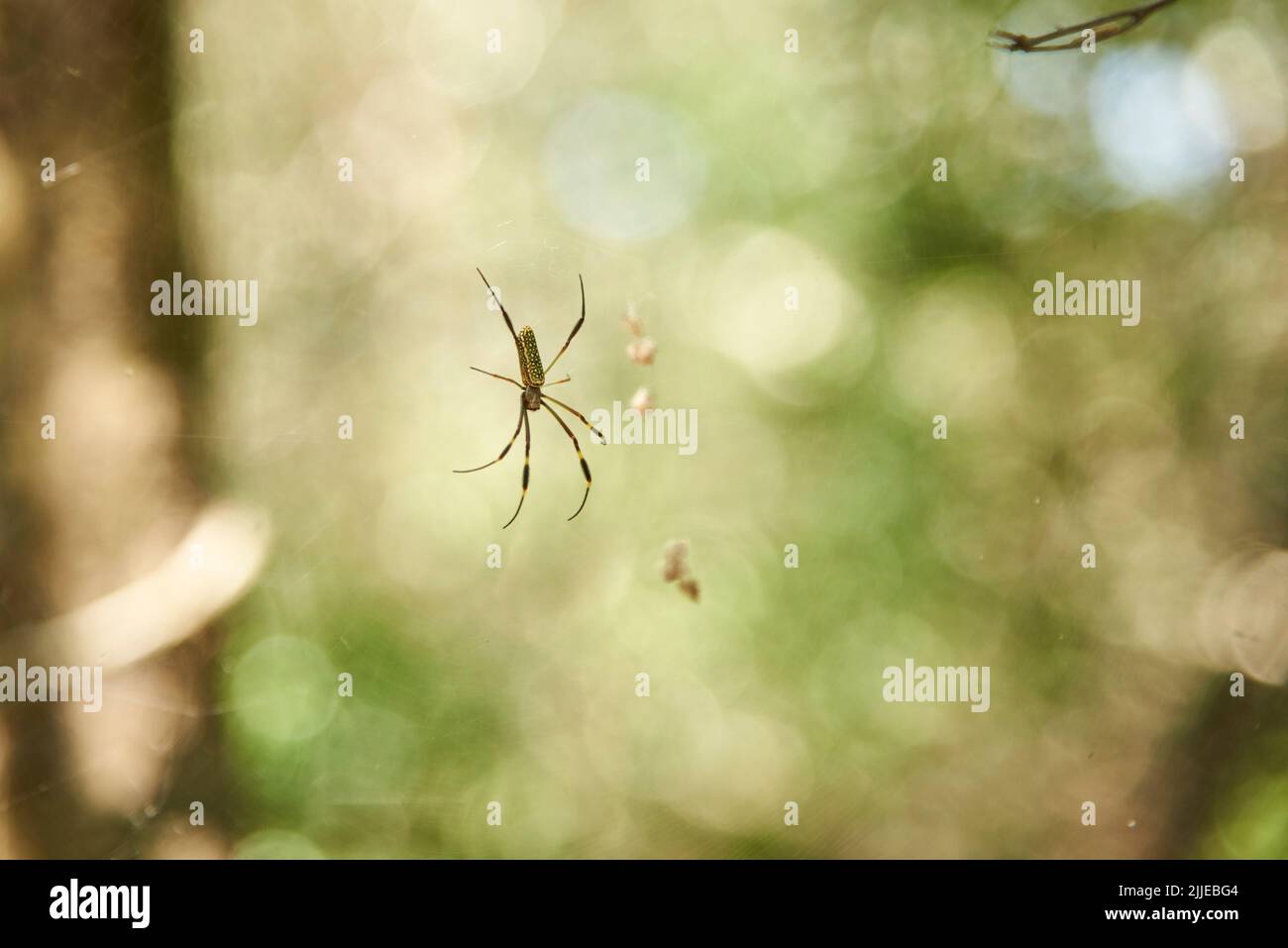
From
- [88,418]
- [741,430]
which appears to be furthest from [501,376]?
[88,418]

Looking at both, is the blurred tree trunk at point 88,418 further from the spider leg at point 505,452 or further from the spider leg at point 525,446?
the spider leg at point 525,446

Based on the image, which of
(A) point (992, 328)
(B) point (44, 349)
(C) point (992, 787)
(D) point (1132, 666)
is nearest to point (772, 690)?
(C) point (992, 787)

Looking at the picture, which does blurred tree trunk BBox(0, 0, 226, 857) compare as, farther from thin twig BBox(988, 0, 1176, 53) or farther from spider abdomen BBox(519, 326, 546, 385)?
thin twig BBox(988, 0, 1176, 53)

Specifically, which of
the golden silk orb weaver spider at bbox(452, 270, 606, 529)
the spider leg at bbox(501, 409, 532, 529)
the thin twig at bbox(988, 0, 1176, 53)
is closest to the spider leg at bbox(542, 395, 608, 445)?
the golden silk orb weaver spider at bbox(452, 270, 606, 529)

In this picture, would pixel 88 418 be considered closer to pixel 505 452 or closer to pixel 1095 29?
pixel 505 452

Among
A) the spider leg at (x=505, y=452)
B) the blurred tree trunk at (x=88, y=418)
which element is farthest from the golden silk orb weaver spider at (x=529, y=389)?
the blurred tree trunk at (x=88, y=418)
